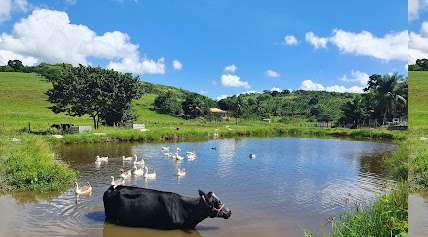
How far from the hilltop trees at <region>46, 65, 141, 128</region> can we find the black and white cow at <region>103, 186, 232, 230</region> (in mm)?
23279

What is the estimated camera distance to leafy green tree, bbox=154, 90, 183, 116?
4184cm

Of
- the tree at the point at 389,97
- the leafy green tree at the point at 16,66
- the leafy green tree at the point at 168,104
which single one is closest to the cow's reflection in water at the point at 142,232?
the leafy green tree at the point at 168,104

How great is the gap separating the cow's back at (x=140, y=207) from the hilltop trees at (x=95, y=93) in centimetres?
2312

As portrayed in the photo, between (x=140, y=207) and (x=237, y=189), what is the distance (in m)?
4.55

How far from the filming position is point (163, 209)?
8234 mm

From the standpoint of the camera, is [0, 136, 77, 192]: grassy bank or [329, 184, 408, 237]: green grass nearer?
[329, 184, 408, 237]: green grass

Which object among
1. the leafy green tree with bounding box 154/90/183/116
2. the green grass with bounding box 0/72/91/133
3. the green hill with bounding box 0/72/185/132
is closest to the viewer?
the green hill with bounding box 0/72/185/132

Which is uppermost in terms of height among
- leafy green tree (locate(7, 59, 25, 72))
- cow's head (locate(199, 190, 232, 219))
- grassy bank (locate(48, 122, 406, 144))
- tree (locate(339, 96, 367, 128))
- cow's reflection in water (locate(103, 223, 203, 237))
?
leafy green tree (locate(7, 59, 25, 72))

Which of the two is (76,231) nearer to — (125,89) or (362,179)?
(362,179)

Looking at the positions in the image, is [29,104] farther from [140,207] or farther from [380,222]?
[380,222]

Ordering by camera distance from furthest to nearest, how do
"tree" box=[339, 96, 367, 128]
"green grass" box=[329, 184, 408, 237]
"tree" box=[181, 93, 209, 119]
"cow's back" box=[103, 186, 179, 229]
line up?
"tree" box=[339, 96, 367, 128], "tree" box=[181, 93, 209, 119], "cow's back" box=[103, 186, 179, 229], "green grass" box=[329, 184, 408, 237]

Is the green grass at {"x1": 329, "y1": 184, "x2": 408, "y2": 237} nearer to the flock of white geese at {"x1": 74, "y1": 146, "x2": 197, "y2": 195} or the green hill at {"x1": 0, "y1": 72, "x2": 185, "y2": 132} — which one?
the flock of white geese at {"x1": 74, "y1": 146, "x2": 197, "y2": 195}

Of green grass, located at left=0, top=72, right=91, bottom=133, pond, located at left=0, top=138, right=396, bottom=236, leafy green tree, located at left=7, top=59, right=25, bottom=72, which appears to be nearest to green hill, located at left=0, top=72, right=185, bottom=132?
green grass, located at left=0, top=72, right=91, bottom=133

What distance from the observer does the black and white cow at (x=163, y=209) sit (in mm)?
8125
